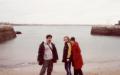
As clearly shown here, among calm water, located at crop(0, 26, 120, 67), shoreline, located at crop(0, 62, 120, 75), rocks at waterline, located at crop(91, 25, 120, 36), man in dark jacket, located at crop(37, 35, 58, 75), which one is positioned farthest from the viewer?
rocks at waterline, located at crop(91, 25, 120, 36)

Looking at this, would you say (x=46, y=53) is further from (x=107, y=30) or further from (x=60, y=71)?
(x=107, y=30)

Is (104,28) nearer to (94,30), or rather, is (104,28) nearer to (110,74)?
(94,30)

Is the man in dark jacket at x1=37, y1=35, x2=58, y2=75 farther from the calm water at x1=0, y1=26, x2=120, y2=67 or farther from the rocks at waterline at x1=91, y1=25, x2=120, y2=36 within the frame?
the rocks at waterline at x1=91, y1=25, x2=120, y2=36

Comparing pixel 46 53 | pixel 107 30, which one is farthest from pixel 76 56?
pixel 107 30

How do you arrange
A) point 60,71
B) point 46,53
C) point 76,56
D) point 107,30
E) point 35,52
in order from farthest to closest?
1. point 107,30
2. point 35,52
3. point 60,71
4. point 76,56
5. point 46,53

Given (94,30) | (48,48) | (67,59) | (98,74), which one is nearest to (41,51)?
(48,48)

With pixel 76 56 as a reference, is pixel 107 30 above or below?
below

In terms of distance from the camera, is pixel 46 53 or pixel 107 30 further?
pixel 107 30

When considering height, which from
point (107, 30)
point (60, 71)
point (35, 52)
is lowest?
point (107, 30)

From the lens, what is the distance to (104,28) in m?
99.8

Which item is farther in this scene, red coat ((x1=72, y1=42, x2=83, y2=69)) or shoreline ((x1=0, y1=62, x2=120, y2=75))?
shoreline ((x1=0, y1=62, x2=120, y2=75))

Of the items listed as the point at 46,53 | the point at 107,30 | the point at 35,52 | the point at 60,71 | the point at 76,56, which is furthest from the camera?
the point at 107,30

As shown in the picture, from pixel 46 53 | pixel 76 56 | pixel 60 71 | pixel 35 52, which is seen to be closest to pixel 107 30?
pixel 35 52

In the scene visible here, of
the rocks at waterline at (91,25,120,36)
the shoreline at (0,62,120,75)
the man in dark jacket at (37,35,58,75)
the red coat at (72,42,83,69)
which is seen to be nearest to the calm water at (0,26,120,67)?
the shoreline at (0,62,120,75)
